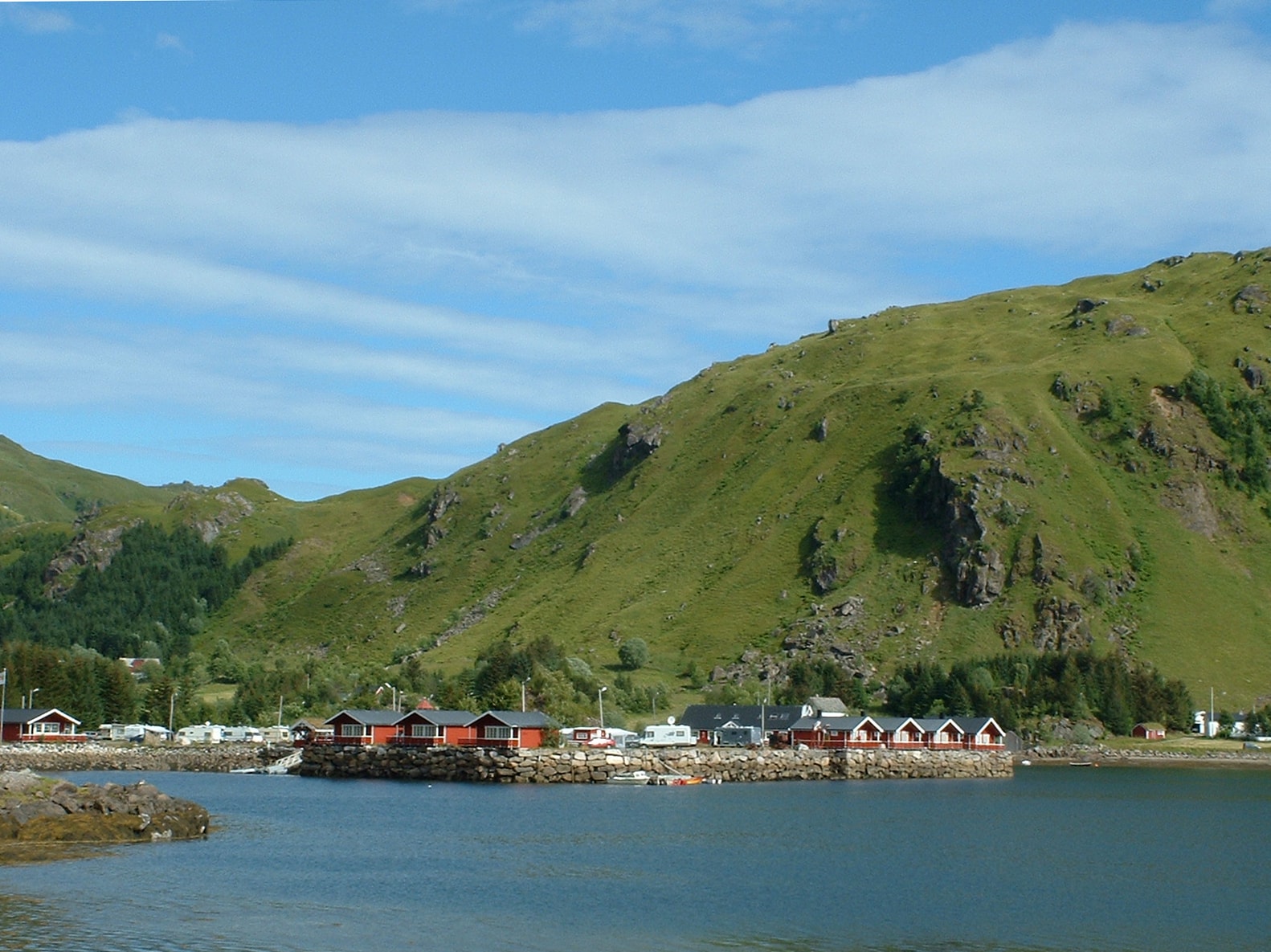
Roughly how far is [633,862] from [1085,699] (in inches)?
4851

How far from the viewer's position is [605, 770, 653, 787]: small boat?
12581cm

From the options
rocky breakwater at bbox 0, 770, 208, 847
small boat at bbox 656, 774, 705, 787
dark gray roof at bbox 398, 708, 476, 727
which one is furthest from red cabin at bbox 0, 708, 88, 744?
rocky breakwater at bbox 0, 770, 208, 847

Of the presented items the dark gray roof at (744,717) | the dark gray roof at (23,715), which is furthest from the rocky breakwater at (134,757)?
the dark gray roof at (744,717)

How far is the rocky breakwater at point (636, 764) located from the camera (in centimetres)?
12619

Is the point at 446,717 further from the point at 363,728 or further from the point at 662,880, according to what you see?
the point at 662,880

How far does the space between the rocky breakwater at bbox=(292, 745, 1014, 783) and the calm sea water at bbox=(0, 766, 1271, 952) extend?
58.9 ft

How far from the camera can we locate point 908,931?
168ft

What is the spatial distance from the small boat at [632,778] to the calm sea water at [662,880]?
18.0 meters

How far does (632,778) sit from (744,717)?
108 ft

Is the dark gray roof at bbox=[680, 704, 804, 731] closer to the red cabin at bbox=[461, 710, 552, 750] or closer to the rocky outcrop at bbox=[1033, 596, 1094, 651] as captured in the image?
the red cabin at bbox=[461, 710, 552, 750]

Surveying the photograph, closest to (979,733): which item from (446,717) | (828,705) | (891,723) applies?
(891,723)

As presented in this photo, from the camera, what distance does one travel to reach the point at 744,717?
515ft

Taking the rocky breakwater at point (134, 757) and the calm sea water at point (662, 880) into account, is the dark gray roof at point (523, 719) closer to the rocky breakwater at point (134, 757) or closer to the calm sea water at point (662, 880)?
the calm sea water at point (662, 880)

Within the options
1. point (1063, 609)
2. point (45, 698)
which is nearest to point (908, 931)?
point (45, 698)
